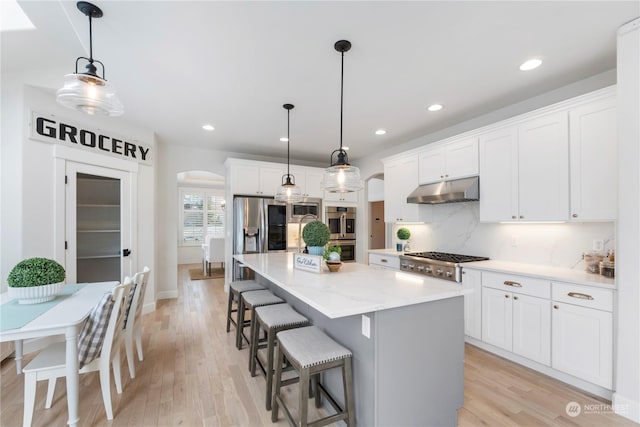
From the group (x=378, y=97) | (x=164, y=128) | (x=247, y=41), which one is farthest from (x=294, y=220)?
(x=247, y=41)

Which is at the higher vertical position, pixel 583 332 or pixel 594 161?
pixel 594 161

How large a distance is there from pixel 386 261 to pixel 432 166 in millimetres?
1532

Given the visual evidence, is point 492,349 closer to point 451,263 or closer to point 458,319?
point 451,263

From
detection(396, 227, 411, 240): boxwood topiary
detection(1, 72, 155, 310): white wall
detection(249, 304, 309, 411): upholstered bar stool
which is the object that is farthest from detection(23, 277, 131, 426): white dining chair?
detection(396, 227, 411, 240): boxwood topiary

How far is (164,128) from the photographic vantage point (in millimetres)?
4102

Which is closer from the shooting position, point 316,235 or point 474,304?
point 316,235

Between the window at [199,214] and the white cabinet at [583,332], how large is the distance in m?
8.34

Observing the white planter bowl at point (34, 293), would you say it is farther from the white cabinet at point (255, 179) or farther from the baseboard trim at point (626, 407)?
the baseboard trim at point (626, 407)

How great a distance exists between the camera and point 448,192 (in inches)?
134


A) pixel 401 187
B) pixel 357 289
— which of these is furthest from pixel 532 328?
pixel 401 187

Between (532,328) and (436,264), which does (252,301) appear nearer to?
(436,264)

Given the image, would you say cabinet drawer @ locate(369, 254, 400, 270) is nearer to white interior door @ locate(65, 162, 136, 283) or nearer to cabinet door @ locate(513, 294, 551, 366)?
cabinet door @ locate(513, 294, 551, 366)

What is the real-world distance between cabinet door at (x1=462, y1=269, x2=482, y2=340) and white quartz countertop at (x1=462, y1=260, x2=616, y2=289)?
0.30 feet

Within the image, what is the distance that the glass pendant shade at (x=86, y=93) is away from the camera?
1602 mm
